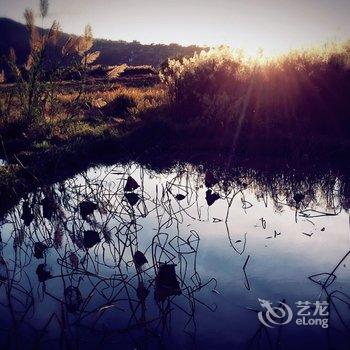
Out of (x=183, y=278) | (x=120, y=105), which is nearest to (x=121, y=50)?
(x=120, y=105)

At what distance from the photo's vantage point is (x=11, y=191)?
468 cm

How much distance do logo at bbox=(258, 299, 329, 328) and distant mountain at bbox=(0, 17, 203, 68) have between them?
4119cm

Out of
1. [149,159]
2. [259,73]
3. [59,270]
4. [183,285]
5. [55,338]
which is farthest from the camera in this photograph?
[259,73]

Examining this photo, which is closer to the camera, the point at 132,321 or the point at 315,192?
the point at 132,321

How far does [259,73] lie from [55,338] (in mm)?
8563

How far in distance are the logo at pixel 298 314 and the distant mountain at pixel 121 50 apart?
135 ft

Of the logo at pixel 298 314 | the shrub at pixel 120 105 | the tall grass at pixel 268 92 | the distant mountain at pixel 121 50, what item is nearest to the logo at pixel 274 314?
the logo at pixel 298 314

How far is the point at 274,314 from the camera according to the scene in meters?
2.44

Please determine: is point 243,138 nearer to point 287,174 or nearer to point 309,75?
point 287,174

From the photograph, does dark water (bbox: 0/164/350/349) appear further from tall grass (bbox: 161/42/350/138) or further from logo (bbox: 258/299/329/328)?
tall grass (bbox: 161/42/350/138)

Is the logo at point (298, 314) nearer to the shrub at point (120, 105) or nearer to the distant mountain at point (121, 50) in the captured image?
the shrub at point (120, 105)

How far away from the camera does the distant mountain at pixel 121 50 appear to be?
Result: 47.5 meters

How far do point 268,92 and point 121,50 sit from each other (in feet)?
156

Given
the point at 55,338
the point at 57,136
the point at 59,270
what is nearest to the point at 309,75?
the point at 57,136
